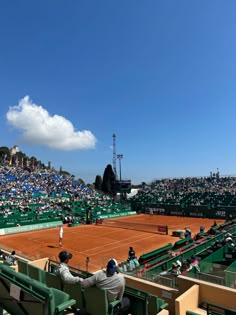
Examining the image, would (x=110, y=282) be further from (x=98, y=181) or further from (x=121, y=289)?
(x=98, y=181)

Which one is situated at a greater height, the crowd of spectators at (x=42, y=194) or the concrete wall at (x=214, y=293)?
the crowd of spectators at (x=42, y=194)

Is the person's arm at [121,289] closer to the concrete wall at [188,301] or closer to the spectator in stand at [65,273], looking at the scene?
the spectator in stand at [65,273]

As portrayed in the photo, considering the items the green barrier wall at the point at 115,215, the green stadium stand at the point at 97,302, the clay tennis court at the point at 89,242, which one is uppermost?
the green stadium stand at the point at 97,302

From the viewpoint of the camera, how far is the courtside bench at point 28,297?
12.3 feet

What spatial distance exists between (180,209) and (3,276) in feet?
170

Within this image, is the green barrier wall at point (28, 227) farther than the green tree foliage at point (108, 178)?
No

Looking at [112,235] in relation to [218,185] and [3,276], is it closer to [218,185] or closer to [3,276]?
[3,276]

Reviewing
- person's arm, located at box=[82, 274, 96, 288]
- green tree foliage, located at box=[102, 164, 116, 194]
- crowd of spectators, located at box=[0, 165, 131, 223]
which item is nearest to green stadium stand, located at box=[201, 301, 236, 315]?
person's arm, located at box=[82, 274, 96, 288]

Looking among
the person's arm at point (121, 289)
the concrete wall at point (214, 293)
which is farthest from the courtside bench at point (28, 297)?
the concrete wall at point (214, 293)

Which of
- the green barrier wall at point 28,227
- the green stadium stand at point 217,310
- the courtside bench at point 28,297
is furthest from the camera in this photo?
the green barrier wall at point 28,227

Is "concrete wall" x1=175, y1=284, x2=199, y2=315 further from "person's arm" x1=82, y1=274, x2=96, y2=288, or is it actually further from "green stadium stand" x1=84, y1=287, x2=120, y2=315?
"person's arm" x1=82, y1=274, x2=96, y2=288

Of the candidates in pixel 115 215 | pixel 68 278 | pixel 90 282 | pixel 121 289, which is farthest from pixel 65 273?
pixel 115 215

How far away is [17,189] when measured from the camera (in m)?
48.5

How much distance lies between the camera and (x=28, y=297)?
4020 millimetres
